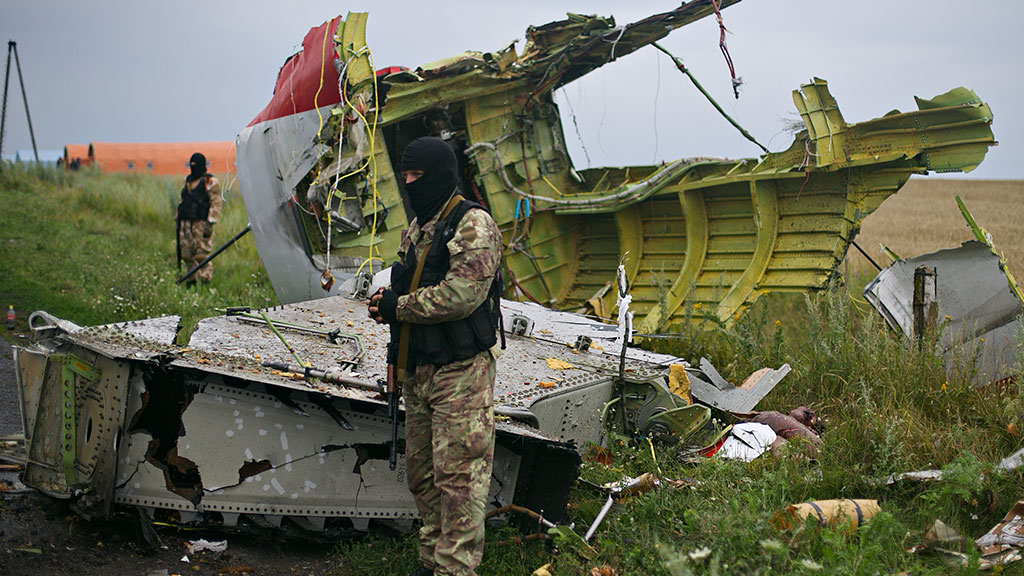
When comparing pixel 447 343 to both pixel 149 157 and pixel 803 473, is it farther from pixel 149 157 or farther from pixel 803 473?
pixel 149 157

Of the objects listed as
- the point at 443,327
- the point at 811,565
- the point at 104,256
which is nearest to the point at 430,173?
the point at 443,327

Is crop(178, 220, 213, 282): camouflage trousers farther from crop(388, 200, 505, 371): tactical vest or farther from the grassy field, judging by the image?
crop(388, 200, 505, 371): tactical vest

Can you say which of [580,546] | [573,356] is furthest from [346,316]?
[580,546]

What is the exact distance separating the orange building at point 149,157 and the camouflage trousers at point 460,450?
102 feet

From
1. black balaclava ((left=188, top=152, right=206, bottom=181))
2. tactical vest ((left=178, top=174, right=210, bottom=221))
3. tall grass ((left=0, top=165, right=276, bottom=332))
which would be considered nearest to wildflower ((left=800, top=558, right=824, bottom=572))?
tall grass ((left=0, top=165, right=276, bottom=332))

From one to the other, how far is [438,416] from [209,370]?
1.13m

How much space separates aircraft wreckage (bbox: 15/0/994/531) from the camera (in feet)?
12.8

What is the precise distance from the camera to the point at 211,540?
162 inches

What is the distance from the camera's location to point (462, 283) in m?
3.27

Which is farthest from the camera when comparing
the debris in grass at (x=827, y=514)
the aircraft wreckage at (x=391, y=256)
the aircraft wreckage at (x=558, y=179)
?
the aircraft wreckage at (x=558, y=179)

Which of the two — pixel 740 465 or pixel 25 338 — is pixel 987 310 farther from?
pixel 25 338

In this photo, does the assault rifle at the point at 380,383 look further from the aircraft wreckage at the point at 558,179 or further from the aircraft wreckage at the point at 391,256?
the aircraft wreckage at the point at 558,179

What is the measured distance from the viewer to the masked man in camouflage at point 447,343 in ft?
10.9

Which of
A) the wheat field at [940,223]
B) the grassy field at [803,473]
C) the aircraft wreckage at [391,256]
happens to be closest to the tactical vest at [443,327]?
the aircraft wreckage at [391,256]
